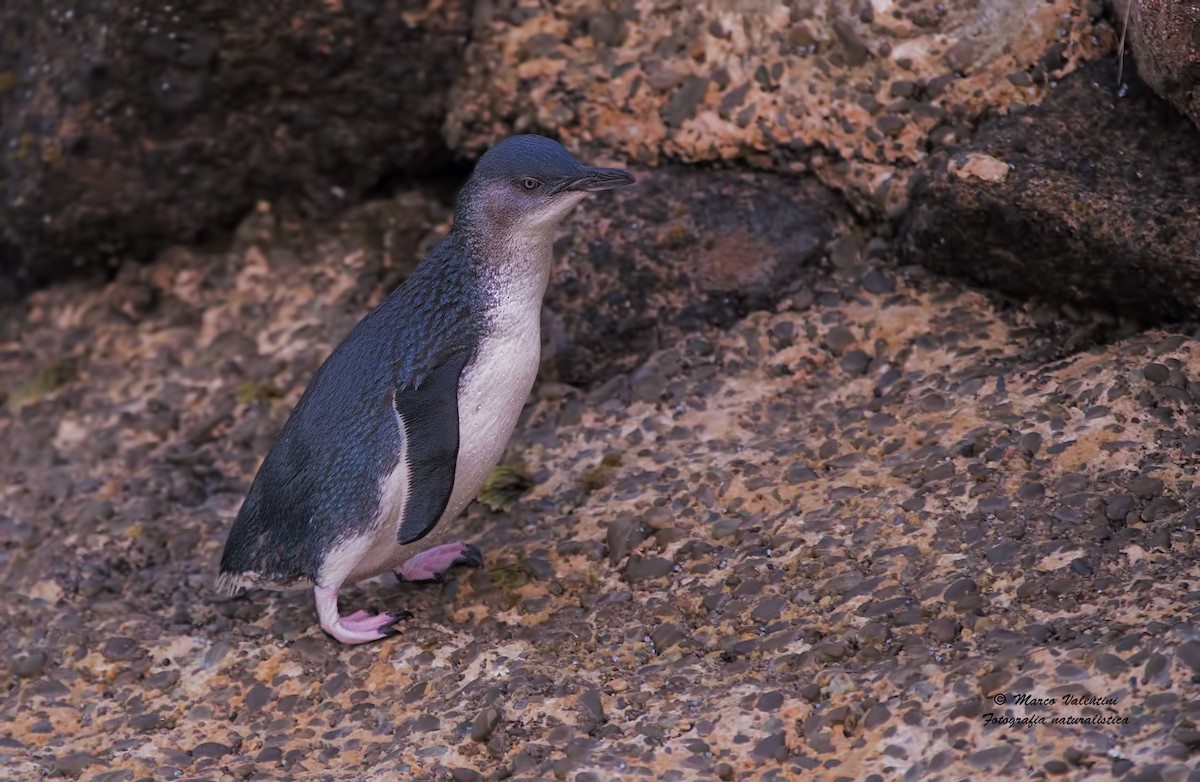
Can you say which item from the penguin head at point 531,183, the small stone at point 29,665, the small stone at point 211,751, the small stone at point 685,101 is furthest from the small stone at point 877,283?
the small stone at point 29,665

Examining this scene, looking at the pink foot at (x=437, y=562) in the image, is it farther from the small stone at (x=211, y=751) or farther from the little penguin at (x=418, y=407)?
the small stone at (x=211, y=751)

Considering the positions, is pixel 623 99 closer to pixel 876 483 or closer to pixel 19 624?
pixel 876 483

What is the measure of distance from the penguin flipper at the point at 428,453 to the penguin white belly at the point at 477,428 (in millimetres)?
26

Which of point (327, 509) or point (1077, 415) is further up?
point (1077, 415)

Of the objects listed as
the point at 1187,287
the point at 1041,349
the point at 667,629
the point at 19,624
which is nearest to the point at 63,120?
the point at 19,624

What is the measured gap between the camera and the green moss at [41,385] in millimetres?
4773

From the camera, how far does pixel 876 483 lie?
11.4 ft

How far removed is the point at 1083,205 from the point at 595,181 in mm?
→ 1226

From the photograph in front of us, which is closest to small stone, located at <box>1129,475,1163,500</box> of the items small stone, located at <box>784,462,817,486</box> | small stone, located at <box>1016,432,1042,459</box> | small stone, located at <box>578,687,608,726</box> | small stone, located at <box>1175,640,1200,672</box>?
small stone, located at <box>1016,432,1042,459</box>

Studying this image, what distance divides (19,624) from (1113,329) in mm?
2981

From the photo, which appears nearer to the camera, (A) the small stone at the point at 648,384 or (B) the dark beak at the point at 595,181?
(B) the dark beak at the point at 595,181

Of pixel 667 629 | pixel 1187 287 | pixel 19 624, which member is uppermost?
pixel 1187 287

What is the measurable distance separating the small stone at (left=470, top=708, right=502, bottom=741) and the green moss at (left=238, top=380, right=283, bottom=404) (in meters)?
1.75

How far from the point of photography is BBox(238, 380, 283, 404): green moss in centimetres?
451
